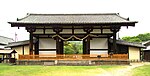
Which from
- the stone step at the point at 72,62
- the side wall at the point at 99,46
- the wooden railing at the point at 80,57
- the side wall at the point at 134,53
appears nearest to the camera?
the stone step at the point at 72,62

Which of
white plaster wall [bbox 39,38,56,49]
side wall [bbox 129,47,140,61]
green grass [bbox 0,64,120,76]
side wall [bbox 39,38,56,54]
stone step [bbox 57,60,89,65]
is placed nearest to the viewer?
green grass [bbox 0,64,120,76]

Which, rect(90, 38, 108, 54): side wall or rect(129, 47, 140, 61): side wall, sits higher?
rect(90, 38, 108, 54): side wall

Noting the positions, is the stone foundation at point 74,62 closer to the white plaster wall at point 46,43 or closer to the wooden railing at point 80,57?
the wooden railing at point 80,57

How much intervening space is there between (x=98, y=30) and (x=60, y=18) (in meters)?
5.68

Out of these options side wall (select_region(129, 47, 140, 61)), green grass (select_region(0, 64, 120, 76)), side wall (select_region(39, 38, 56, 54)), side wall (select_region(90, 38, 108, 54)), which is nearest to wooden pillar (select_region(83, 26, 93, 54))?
side wall (select_region(90, 38, 108, 54))

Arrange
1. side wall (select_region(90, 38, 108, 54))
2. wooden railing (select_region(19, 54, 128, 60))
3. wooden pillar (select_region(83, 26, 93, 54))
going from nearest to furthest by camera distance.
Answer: wooden railing (select_region(19, 54, 128, 60)), wooden pillar (select_region(83, 26, 93, 54)), side wall (select_region(90, 38, 108, 54))

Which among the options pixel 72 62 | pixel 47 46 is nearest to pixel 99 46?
pixel 72 62

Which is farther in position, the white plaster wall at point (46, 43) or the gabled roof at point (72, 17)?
the white plaster wall at point (46, 43)

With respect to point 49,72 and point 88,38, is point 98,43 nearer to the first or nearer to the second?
point 88,38

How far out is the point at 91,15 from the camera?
3597cm

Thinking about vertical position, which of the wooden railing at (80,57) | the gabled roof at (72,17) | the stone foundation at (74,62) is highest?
the gabled roof at (72,17)

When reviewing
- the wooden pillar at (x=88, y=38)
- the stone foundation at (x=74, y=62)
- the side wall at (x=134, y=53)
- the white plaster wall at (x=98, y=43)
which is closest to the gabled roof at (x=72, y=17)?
the wooden pillar at (x=88, y=38)

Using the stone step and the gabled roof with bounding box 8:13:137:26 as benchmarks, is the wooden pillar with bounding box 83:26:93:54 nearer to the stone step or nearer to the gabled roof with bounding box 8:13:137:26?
the gabled roof with bounding box 8:13:137:26

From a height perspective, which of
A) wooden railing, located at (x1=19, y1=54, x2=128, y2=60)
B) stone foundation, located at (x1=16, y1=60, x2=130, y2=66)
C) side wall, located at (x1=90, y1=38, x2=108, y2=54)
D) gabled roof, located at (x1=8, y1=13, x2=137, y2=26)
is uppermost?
Result: gabled roof, located at (x1=8, y1=13, x2=137, y2=26)
